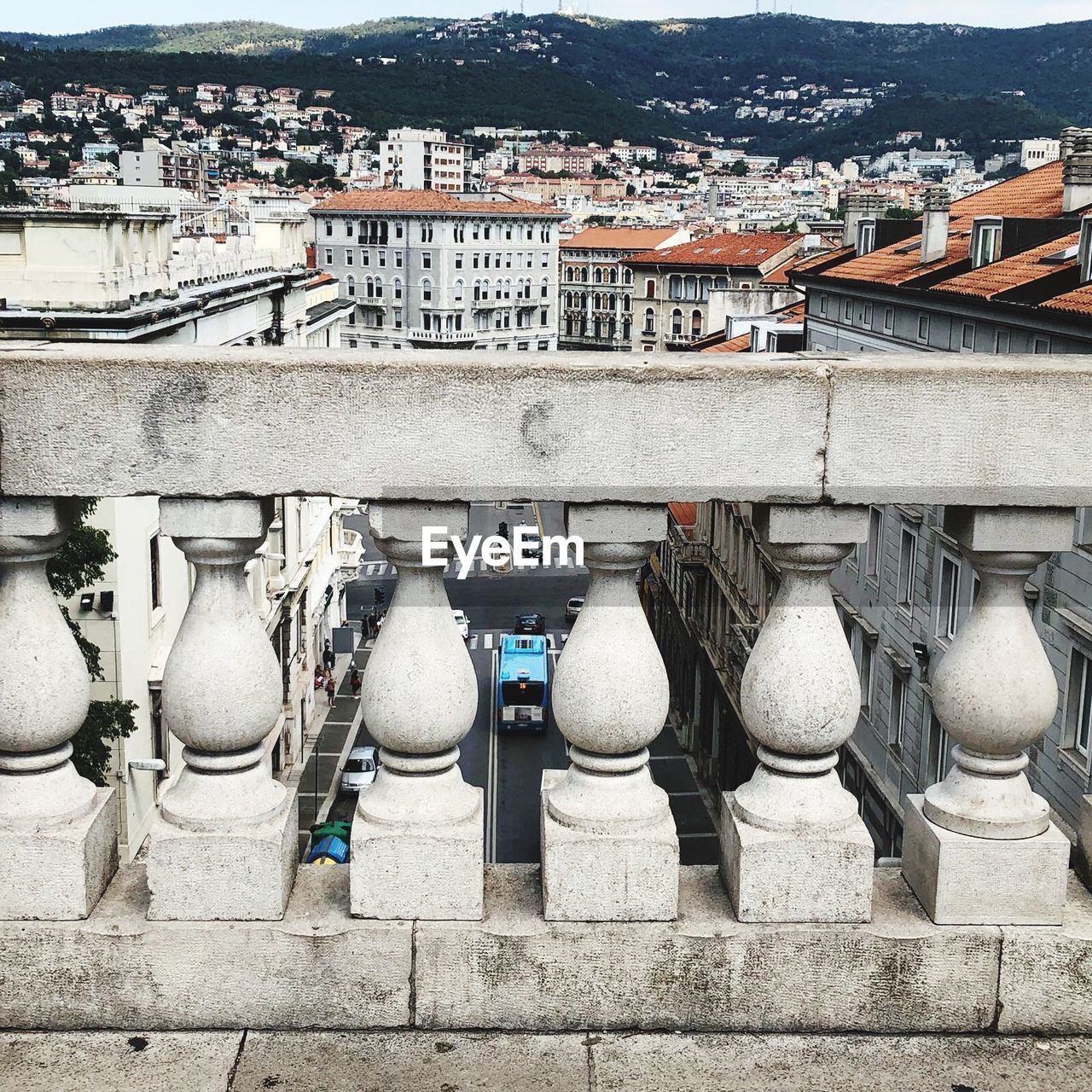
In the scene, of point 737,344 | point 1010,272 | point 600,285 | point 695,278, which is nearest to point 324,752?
point 737,344

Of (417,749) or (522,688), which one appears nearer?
(417,749)

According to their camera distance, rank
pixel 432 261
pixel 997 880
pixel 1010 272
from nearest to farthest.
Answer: pixel 997 880 < pixel 1010 272 < pixel 432 261

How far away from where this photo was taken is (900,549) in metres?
25.9

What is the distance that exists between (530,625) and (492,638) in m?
1.88

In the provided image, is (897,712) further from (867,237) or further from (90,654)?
(867,237)

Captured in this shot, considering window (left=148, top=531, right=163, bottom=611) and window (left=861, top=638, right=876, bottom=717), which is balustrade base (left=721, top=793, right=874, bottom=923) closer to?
window (left=148, top=531, right=163, bottom=611)

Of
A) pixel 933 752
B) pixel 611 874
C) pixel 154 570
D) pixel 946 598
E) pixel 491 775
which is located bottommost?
pixel 491 775

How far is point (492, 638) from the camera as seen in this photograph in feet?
203

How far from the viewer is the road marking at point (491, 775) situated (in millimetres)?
32250

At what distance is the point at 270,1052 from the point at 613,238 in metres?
148

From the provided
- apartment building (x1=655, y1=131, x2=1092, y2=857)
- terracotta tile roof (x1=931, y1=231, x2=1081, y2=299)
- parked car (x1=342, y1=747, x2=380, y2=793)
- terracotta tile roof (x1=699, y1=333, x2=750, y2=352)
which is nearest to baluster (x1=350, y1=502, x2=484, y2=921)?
apartment building (x1=655, y1=131, x2=1092, y2=857)

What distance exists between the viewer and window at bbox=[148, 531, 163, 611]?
22.3 meters

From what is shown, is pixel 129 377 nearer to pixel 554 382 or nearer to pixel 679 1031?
pixel 554 382

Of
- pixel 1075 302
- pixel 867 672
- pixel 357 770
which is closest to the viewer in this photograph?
pixel 1075 302
